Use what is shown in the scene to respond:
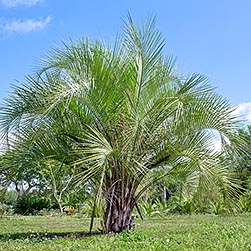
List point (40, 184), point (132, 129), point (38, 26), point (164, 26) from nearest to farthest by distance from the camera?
point (132, 129), point (164, 26), point (38, 26), point (40, 184)

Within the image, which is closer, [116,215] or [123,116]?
[123,116]

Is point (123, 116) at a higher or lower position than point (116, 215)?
higher

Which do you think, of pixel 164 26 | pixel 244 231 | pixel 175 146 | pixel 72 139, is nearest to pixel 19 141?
pixel 72 139

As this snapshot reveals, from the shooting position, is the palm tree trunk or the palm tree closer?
the palm tree

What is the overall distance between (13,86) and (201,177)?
3.57 m

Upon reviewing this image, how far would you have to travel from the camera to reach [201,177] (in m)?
7.26

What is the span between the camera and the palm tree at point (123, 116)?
682 cm

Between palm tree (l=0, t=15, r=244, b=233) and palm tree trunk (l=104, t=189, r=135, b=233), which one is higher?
palm tree (l=0, t=15, r=244, b=233)

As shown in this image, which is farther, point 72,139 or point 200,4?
point 200,4

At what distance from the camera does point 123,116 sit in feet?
22.9

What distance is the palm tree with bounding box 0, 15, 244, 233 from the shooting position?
6.82 meters

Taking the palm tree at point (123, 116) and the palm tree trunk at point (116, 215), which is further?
the palm tree trunk at point (116, 215)

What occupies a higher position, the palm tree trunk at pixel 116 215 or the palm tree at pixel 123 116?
the palm tree at pixel 123 116

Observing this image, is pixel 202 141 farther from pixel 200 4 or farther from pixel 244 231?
pixel 200 4
